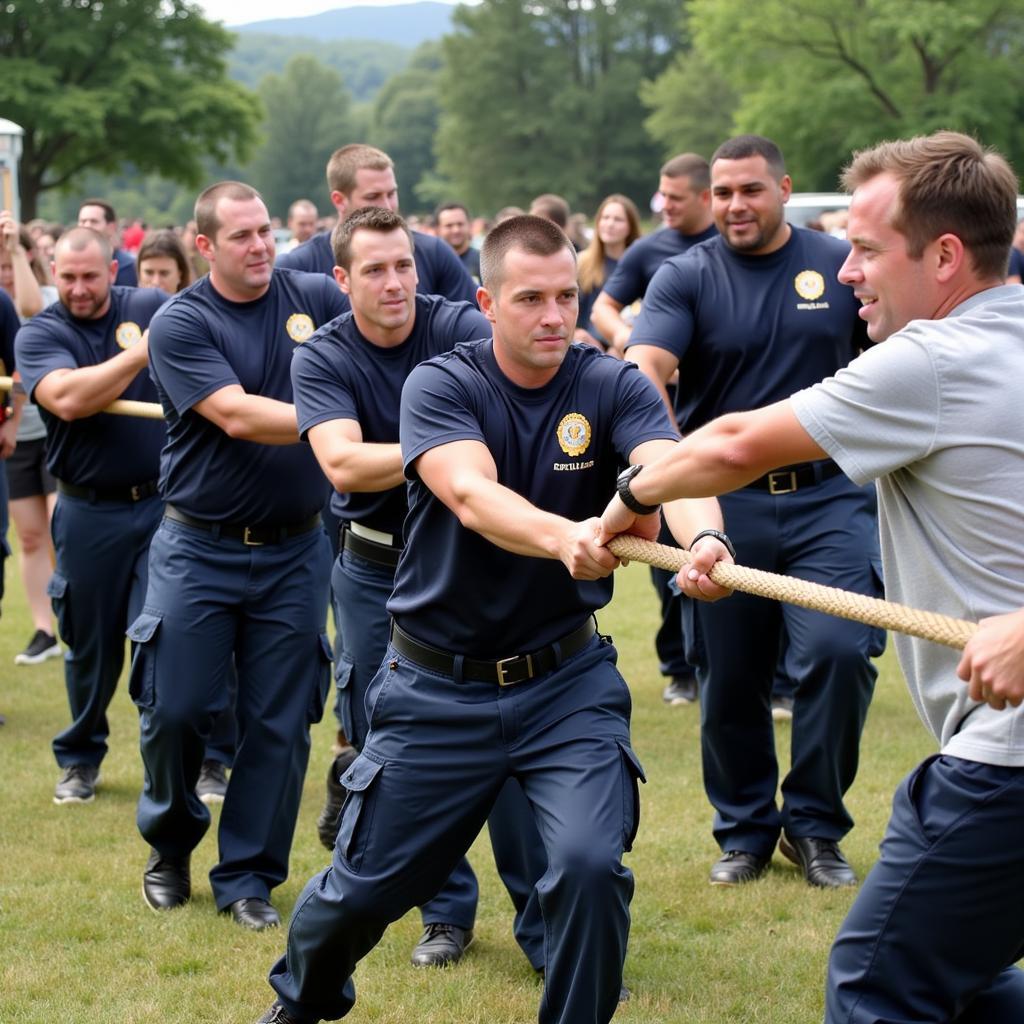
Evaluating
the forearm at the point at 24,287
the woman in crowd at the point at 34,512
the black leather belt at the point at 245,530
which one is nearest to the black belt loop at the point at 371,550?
the black leather belt at the point at 245,530

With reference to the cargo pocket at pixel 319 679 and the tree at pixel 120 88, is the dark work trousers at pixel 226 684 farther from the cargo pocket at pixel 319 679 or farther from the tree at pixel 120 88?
the tree at pixel 120 88

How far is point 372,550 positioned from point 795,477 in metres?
1.64

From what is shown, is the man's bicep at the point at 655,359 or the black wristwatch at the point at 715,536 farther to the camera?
the man's bicep at the point at 655,359

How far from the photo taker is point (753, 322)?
6117 millimetres

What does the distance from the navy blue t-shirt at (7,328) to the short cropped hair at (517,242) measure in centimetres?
425

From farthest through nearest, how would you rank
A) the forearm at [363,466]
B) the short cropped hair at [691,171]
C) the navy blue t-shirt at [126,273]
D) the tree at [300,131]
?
the tree at [300,131] → the navy blue t-shirt at [126,273] → the short cropped hair at [691,171] → the forearm at [363,466]

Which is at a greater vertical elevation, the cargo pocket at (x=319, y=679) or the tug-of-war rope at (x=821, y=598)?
the tug-of-war rope at (x=821, y=598)

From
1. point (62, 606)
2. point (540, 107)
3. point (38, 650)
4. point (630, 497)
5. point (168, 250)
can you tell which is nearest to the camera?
point (630, 497)

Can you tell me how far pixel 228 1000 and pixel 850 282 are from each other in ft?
10.0

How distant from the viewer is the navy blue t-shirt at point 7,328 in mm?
7949

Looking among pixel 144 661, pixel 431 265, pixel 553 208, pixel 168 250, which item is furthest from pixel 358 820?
pixel 553 208

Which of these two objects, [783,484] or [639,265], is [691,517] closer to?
[783,484]

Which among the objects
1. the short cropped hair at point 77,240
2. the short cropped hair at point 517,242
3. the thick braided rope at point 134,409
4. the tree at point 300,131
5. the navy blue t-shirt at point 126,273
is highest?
the short cropped hair at point 517,242

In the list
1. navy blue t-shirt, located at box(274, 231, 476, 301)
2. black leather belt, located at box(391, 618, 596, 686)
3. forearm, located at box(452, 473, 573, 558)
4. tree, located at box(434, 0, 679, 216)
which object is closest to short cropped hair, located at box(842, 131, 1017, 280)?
forearm, located at box(452, 473, 573, 558)
